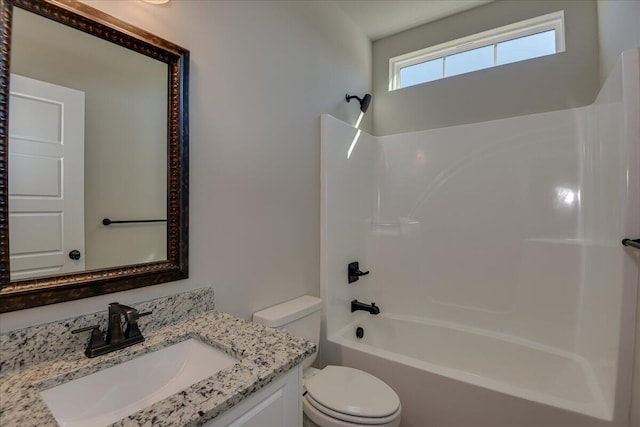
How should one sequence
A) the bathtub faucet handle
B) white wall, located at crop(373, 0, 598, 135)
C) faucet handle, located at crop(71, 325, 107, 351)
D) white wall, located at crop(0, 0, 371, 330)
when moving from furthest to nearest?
the bathtub faucet handle < white wall, located at crop(373, 0, 598, 135) < white wall, located at crop(0, 0, 371, 330) < faucet handle, located at crop(71, 325, 107, 351)

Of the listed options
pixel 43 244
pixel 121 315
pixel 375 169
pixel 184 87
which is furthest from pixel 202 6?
pixel 375 169

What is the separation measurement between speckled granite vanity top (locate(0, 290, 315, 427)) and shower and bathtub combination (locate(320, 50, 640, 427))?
3.21 ft

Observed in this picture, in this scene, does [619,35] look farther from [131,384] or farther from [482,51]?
[131,384]

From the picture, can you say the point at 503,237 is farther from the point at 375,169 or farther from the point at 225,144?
the point at 225,144

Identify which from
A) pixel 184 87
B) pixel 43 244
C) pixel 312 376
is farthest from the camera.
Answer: pixel 312 376

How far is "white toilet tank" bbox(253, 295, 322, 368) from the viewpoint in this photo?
1501 mm

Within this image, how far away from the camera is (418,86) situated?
2.52 metres

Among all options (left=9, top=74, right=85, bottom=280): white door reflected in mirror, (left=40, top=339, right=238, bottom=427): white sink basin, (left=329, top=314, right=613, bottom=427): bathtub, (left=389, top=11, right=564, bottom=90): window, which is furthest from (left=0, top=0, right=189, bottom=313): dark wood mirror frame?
(left=389, top=11, right=564, bottom=90): window

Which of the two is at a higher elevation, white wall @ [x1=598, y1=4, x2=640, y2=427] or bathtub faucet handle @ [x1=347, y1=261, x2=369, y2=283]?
white wall @ [x1=598, y1=4, x2=640, y2=427]

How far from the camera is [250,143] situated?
150 cm

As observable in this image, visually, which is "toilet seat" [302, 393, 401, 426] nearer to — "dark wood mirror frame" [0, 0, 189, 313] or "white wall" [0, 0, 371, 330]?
"white wall" [0, 0, 371, 330]

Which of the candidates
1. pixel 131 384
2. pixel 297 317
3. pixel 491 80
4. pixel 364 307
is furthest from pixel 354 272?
pixel 491 80

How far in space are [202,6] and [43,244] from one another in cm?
108

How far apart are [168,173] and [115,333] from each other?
1.87 feet
